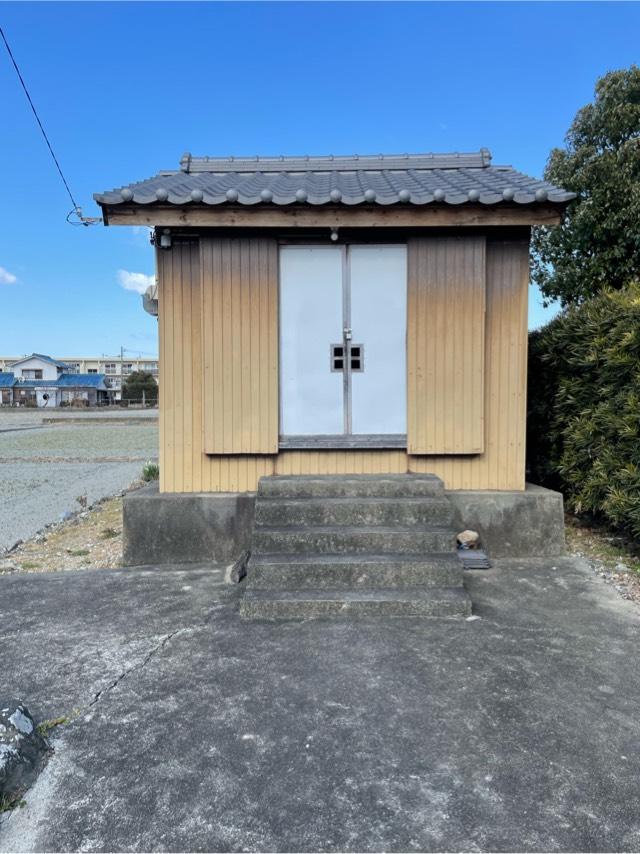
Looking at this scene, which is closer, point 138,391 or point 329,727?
point 329,727

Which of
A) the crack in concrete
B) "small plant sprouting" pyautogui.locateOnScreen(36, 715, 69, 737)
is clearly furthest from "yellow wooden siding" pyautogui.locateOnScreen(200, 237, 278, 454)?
"small plant sprouting" pyautogui.locateOnScreen(36, 715, 69, 737)

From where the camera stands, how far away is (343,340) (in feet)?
14.8

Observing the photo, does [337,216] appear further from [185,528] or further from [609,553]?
[609,553]

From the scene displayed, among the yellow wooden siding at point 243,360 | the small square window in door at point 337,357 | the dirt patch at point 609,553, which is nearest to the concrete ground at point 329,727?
the dirt patch at point 609,553

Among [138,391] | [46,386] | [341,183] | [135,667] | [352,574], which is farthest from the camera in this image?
[46,386]

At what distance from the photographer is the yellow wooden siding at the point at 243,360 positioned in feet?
14.5

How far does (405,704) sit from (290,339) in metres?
3.08

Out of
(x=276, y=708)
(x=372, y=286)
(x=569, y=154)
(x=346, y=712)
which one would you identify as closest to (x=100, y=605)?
(x=276, y=708)

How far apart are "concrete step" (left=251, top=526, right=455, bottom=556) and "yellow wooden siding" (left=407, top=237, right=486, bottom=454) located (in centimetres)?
103

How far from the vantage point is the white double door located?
448 centimetres

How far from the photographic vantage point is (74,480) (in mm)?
10234

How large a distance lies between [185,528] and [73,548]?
1737mm

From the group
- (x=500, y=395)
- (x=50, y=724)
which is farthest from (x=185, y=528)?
(x=500, y=395)

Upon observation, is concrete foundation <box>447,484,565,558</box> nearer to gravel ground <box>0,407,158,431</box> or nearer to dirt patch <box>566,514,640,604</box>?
dirt patch <box>566,514,640,604</box>
